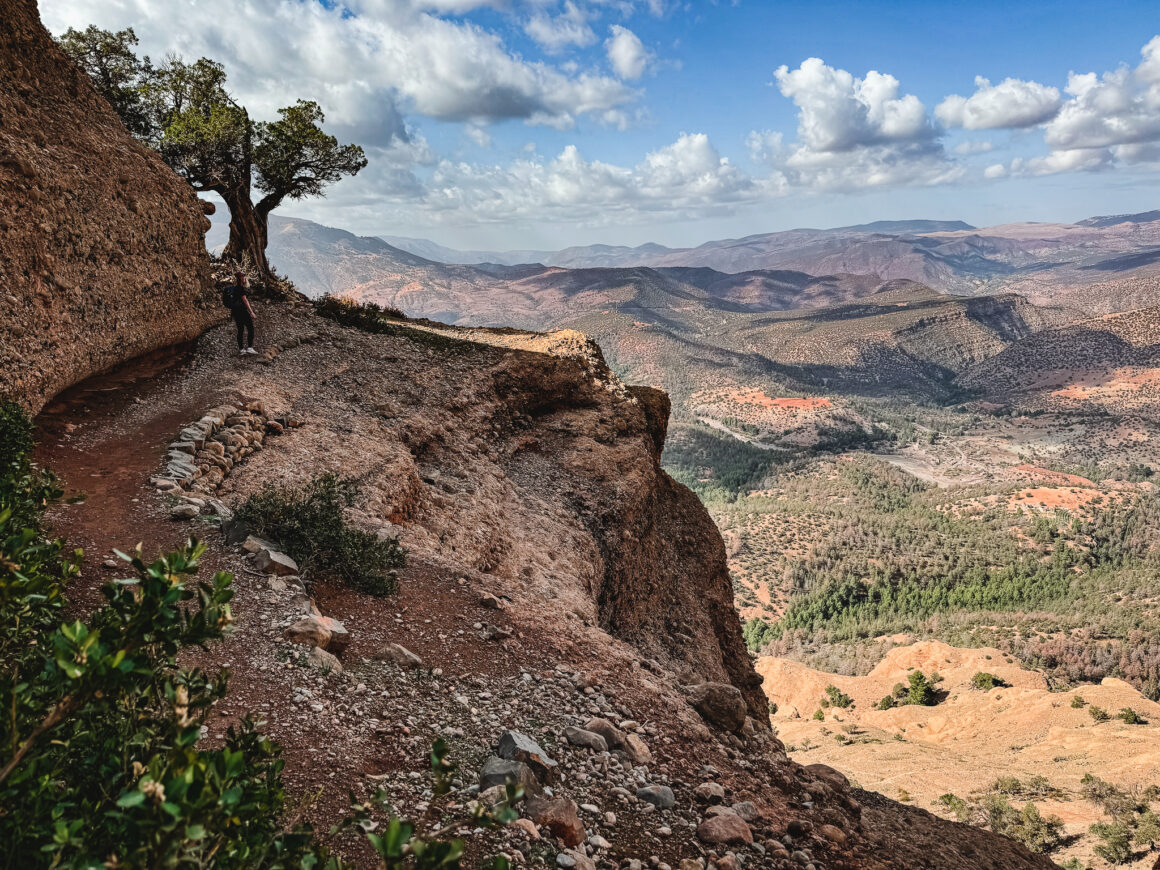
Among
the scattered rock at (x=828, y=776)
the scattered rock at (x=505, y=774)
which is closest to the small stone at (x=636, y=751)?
the scattered rock at (x=505, y=774)

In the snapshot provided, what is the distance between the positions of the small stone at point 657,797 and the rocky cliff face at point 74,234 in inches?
374

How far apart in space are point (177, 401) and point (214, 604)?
10706mm

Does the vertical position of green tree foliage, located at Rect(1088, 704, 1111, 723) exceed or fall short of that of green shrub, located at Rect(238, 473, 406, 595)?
it falls short

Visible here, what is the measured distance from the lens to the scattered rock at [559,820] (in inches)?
169

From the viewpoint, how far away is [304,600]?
6.16m

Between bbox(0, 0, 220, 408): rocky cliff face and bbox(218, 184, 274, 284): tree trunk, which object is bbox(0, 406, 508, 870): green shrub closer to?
bbox(0, 0, 220, 408): rocky cliff face

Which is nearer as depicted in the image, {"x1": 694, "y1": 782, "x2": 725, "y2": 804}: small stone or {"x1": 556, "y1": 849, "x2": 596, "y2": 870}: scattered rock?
{"x1": 556, "y1": 849, "x2": 596, "y2": 870}: scattered rock

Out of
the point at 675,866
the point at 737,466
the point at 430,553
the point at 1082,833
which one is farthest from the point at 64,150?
the point at 737,466

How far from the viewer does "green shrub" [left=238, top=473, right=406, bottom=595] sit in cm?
708

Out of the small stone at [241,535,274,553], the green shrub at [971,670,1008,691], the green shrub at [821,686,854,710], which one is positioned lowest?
the green shrub at [821,686,854,710]

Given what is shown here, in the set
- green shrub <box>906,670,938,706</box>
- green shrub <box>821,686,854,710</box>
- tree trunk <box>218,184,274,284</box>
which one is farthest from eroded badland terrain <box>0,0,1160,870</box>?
green shrub <box>821,686,854,710</box>

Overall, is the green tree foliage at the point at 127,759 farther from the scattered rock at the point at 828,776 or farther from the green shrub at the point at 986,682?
the green shrub at the point at 986,682

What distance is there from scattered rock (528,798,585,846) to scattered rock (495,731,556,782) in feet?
1.36

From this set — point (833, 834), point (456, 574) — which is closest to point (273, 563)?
point (456, 574)
